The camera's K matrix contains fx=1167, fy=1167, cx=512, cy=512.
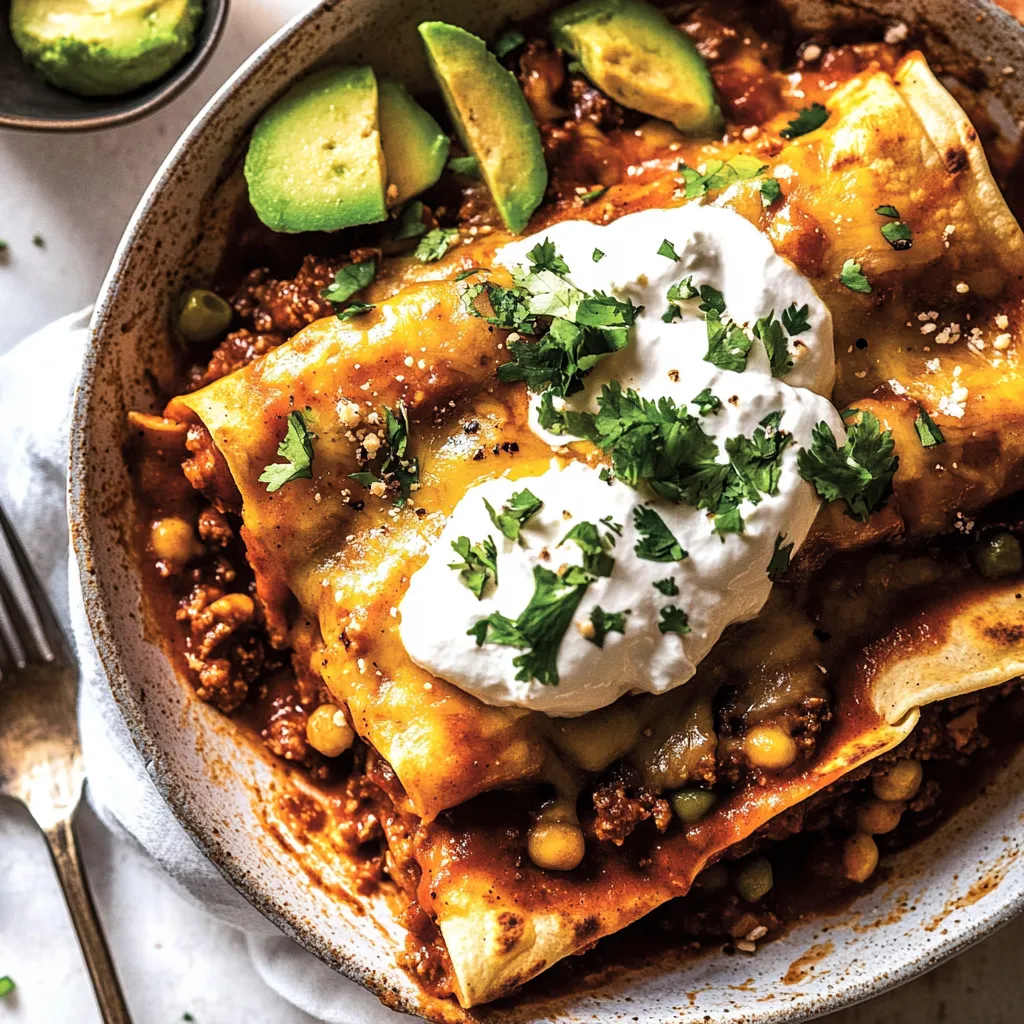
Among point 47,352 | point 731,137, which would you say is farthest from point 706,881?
point 47,352

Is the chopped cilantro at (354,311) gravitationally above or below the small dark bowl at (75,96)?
below

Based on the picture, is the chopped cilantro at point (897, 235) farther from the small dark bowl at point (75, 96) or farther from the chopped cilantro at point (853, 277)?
the small dark bowl at point (75, 96)

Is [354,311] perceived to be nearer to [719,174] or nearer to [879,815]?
[719,174]

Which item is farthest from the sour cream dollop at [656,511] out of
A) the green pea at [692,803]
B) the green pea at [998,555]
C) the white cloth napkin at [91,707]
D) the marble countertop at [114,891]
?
the marble countertop at [114,891]

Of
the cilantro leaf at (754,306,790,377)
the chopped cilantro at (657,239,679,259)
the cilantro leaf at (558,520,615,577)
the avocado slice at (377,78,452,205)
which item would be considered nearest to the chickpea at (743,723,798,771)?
the cilantro leaf at (558,520,615,577)

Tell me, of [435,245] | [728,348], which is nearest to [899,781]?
[728,348]

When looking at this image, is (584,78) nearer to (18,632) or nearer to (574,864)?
(574,864)

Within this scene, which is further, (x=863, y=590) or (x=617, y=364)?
(x=863, y=590)
